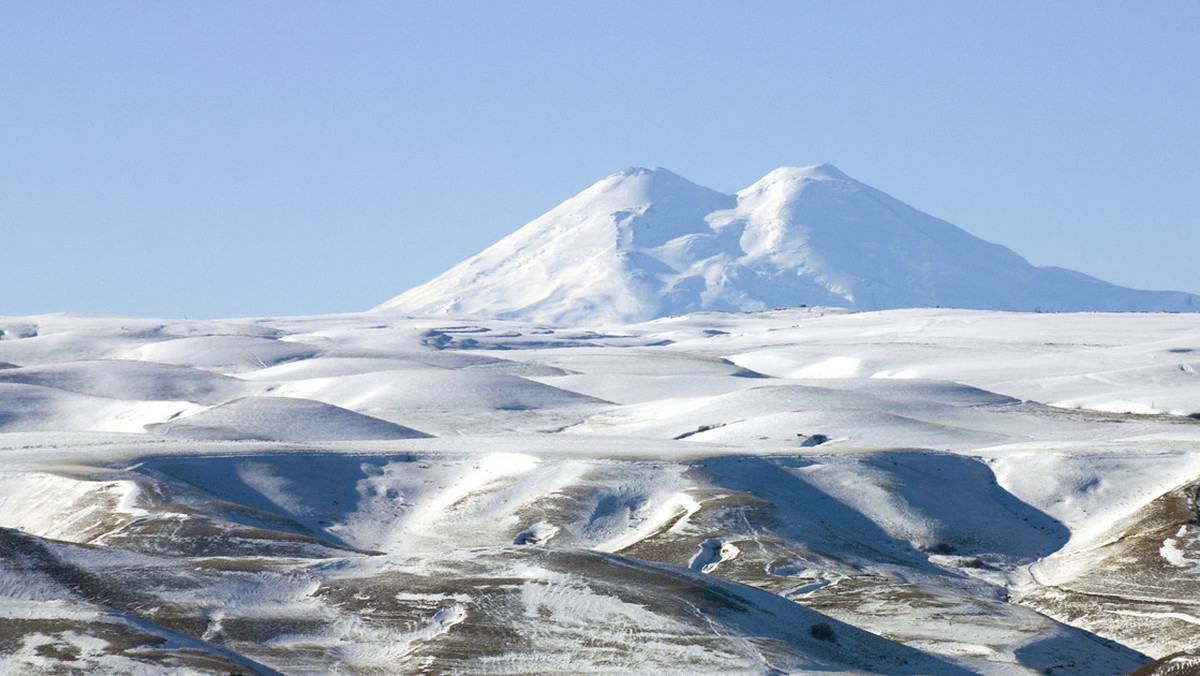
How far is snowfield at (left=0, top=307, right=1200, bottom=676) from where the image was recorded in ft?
134

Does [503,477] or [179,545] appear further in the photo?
[503,477]

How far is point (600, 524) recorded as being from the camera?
225 feet

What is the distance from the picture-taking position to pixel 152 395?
133 meters

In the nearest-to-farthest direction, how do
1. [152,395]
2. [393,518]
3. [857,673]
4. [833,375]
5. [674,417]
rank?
1. [857,673]
2. [393,518]
3. [674,417]
4. [152,395]
5. [833,375]

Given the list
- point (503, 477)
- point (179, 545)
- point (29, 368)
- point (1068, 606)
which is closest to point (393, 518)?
point (503, 477)

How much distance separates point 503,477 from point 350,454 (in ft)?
33.7

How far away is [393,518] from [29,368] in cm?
8404

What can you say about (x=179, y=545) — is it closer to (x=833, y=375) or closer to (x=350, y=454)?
(x=350, y=454)

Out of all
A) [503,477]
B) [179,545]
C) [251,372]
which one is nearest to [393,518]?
[503,477]

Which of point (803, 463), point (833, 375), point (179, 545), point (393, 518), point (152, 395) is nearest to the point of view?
point (179, 545)

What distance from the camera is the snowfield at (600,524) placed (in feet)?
134

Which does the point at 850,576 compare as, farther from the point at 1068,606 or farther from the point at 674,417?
the point at 674,417

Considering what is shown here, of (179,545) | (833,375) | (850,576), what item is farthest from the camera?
(833,375)

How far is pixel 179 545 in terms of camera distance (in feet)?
181
